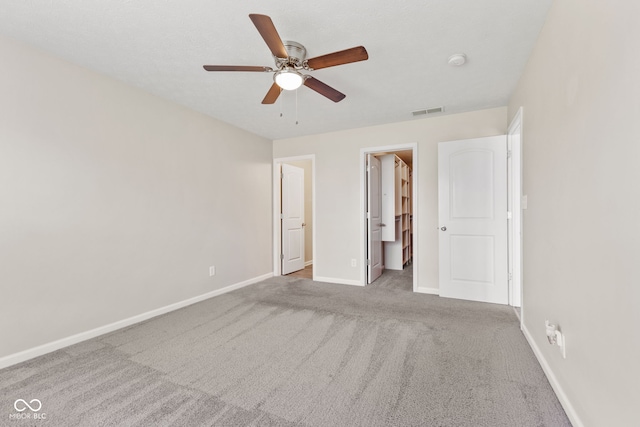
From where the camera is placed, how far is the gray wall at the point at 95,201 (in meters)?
2.11

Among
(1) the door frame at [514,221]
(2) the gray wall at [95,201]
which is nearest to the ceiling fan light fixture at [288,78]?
(2) the gray wall at [95,201]

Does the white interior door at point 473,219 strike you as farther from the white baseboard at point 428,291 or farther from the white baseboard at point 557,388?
the white baseboard at point 557,388

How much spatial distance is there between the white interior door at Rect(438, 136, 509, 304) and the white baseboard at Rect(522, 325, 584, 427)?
1171 millimetres

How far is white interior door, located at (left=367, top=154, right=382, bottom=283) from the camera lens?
4.32 m

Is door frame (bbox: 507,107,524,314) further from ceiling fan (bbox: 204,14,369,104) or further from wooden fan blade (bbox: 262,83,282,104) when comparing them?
wooden fan blade (bbox: 262,83,282,104)

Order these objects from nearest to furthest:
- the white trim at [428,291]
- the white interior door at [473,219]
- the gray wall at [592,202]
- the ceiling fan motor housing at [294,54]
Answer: the gray wall at [592,202] < the ceiling fan motor housing at [294,54] < the white interior door at [473,219] < the white trim at [428,291]

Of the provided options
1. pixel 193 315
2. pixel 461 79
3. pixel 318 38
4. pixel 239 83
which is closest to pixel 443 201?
pixel 461 79

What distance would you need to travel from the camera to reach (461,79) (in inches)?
107

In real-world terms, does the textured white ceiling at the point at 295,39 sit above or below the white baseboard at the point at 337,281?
above

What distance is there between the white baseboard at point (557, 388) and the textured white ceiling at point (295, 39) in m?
2.28

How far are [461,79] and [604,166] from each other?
1936mm

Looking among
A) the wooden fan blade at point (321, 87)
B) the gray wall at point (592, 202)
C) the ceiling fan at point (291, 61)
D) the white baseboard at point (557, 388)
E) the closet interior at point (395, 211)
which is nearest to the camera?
the gray wall at point (592, 202)

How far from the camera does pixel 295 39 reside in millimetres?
2088

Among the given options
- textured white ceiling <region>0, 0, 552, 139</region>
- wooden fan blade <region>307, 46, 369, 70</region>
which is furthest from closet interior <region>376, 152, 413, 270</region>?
wooden fan blade <region>307, 46, 369, 70</region>
